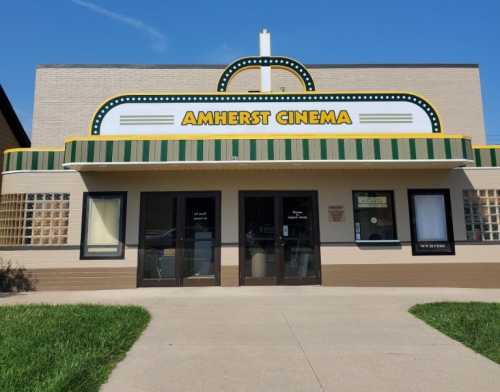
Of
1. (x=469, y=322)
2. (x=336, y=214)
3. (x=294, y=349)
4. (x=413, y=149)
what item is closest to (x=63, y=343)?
(x=294, y=349)

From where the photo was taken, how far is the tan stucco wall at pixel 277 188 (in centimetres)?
1009

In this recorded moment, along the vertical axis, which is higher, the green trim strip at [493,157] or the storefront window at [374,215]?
the green trim strip at [493,157]

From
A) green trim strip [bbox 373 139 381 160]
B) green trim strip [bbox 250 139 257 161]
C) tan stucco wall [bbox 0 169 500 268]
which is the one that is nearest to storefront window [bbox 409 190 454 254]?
tan stucco wall [bbox 0 169 500 268]

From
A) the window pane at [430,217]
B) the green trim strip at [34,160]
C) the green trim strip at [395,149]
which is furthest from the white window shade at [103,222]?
the window pane at [430,217]

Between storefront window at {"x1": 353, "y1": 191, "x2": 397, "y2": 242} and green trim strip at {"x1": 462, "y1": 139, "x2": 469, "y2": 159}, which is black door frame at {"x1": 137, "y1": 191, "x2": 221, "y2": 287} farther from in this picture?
green trim strip at {"x1": 462, "y1": 139, "x2": 469, "y2": 159}

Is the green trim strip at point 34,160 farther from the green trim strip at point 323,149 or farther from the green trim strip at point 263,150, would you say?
the green trim strip at point 323,149

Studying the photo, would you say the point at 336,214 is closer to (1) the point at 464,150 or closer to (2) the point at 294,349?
(1) the point at 464,150

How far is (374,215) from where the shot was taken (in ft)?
34.0

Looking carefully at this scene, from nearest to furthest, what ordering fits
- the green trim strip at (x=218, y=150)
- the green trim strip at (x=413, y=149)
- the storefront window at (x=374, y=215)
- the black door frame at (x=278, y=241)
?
the green trim strip at (x=218, y=150), the green trim strip at (x=413, y=149), the black door frame at (x=278, y=241), the storefront window at (x=374, y=215)

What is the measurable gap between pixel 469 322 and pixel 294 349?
333cm

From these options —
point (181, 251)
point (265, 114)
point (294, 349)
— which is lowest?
point (294, 349)

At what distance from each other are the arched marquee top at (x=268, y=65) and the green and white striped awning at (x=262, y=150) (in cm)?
226

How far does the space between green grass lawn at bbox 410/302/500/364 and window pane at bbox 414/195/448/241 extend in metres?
2.76

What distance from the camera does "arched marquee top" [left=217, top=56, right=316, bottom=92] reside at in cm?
1035
